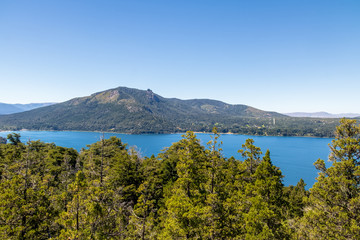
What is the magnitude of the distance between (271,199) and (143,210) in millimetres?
11512

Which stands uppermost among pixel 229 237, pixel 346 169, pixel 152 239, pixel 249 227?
pixel 346 169

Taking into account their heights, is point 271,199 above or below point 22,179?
below

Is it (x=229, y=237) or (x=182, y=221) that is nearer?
(x=182, y=221)

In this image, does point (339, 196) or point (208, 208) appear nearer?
point (339, 196)

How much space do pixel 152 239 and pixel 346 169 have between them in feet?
53.8

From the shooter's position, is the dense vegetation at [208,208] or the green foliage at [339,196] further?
the dense vegetation at [208,208]

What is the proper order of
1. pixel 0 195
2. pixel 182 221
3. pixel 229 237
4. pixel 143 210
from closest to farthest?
1. pixel 0 195
2. pixel 182 221
3. pixel 229 237
4. pixel 143 210

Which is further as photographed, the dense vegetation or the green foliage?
the dense vegetation

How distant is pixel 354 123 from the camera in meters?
15.6

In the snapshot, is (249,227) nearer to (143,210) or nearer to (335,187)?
(335,187)

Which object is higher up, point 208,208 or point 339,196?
point 339,196

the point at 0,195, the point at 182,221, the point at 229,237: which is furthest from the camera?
the point at 229,237

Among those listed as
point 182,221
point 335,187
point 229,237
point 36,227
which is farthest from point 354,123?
point 36,227

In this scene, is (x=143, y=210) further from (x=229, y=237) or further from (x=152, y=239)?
(x=229, y=237)
